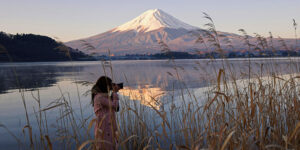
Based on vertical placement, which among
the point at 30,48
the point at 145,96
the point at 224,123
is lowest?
the point at 145,96

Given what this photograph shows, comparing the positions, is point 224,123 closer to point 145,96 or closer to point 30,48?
point 145,96

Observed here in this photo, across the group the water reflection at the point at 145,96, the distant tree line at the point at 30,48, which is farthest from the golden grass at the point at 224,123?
the distant tree line at the point at 30,48

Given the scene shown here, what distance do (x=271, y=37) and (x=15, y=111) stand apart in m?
8.91

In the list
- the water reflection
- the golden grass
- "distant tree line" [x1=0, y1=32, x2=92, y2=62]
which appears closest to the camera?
the golden grass

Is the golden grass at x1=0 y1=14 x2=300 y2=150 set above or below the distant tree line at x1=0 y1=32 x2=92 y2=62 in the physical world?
below

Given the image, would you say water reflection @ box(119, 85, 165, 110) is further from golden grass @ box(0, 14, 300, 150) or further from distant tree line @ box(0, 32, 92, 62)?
distant tree line @ box(0, 32, 92, 62)

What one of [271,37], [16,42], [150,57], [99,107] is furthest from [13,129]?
[150,57]

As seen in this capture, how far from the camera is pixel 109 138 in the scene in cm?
393

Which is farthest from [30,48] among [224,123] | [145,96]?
[224,123]

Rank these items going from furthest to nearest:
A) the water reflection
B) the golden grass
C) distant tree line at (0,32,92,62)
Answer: distant tree line at (0,32,92,62) → the water reflection → the golden grass

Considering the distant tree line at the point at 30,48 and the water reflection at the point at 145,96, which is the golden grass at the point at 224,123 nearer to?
the water reflection at the point at 145,96

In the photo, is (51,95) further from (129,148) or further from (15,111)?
(129,148)

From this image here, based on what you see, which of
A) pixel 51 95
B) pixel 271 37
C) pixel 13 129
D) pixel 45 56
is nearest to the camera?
pixel 271 37

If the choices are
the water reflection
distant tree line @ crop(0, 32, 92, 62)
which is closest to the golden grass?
the water reflection
